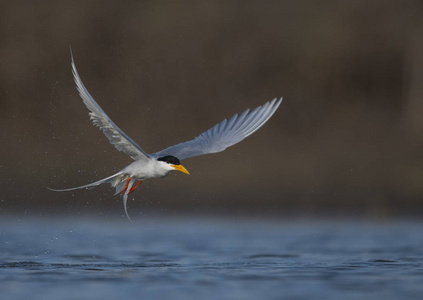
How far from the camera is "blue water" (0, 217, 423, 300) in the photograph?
32.9 ft

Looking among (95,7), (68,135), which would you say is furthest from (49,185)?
(95,7)

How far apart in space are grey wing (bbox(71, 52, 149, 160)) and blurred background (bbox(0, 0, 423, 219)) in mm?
6626

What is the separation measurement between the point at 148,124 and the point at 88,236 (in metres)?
6.23

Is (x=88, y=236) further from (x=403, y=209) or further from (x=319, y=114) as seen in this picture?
(x=319, y=114)

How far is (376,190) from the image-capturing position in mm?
18750

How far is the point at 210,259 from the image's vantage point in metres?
12.7

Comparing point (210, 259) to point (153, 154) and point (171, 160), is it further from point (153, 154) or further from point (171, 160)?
point (171, 160)

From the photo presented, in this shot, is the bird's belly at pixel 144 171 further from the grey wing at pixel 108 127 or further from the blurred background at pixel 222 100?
the blurred background at pixel 222 100

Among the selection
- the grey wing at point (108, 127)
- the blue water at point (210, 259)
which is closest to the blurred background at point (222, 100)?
the blue water at point (210, 259)

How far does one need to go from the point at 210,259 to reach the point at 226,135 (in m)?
1.62

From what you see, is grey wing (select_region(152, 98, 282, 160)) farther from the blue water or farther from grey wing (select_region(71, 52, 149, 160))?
the blue water

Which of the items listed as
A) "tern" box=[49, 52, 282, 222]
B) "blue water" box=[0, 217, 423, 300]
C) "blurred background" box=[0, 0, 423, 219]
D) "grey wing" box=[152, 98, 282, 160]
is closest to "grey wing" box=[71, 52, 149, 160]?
"tern" box=[49, 52, 282, 222]

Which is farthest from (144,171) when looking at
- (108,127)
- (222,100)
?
(222,100)

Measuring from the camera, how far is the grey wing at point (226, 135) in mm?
12273
